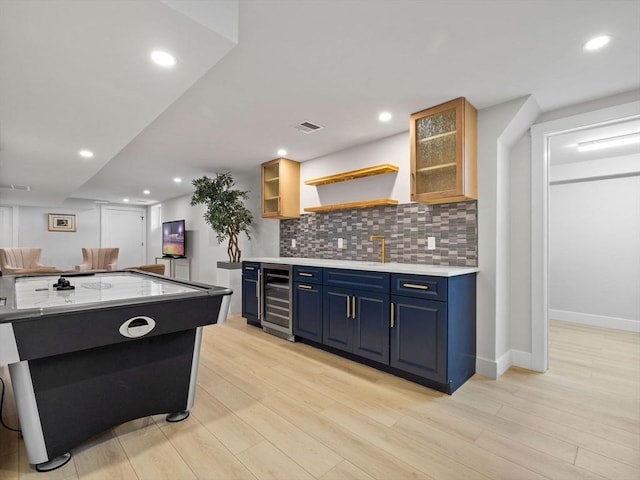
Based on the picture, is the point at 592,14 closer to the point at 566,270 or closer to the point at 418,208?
the point at 418,208

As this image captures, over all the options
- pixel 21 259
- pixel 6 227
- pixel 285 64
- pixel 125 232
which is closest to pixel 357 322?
pixel 285 64

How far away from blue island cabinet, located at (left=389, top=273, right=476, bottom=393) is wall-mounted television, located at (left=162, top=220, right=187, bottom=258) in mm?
6269

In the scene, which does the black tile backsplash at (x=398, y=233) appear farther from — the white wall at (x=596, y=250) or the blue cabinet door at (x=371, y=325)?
the white wall at (x=596, y=250)

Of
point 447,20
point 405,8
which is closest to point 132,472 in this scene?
point 405,8

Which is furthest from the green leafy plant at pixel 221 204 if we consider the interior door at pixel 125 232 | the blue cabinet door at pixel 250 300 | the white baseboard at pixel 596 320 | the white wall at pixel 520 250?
the interior door at pixel 125 232

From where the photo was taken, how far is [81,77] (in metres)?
1.82

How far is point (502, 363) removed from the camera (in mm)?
2693

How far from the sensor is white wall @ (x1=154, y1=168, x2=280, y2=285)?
5.10m

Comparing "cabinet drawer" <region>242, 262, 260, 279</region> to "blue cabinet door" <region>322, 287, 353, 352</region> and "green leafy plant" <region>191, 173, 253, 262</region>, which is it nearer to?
"green leafy plant" <region>191, 173, 253, 262</region>

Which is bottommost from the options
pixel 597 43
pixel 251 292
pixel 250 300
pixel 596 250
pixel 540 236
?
pixel 250 300

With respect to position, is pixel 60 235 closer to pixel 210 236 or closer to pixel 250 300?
pixel 210 236

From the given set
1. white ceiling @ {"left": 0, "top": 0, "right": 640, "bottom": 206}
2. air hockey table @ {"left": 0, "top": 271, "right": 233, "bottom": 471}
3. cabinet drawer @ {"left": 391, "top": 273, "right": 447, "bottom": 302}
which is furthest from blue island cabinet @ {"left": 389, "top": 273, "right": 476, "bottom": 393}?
white ceiling @ {"left": 0, "top": 0, "right": 640, "bottom": 206}

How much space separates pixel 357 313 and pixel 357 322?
0.27ft

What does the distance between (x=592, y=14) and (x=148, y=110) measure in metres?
2.77
